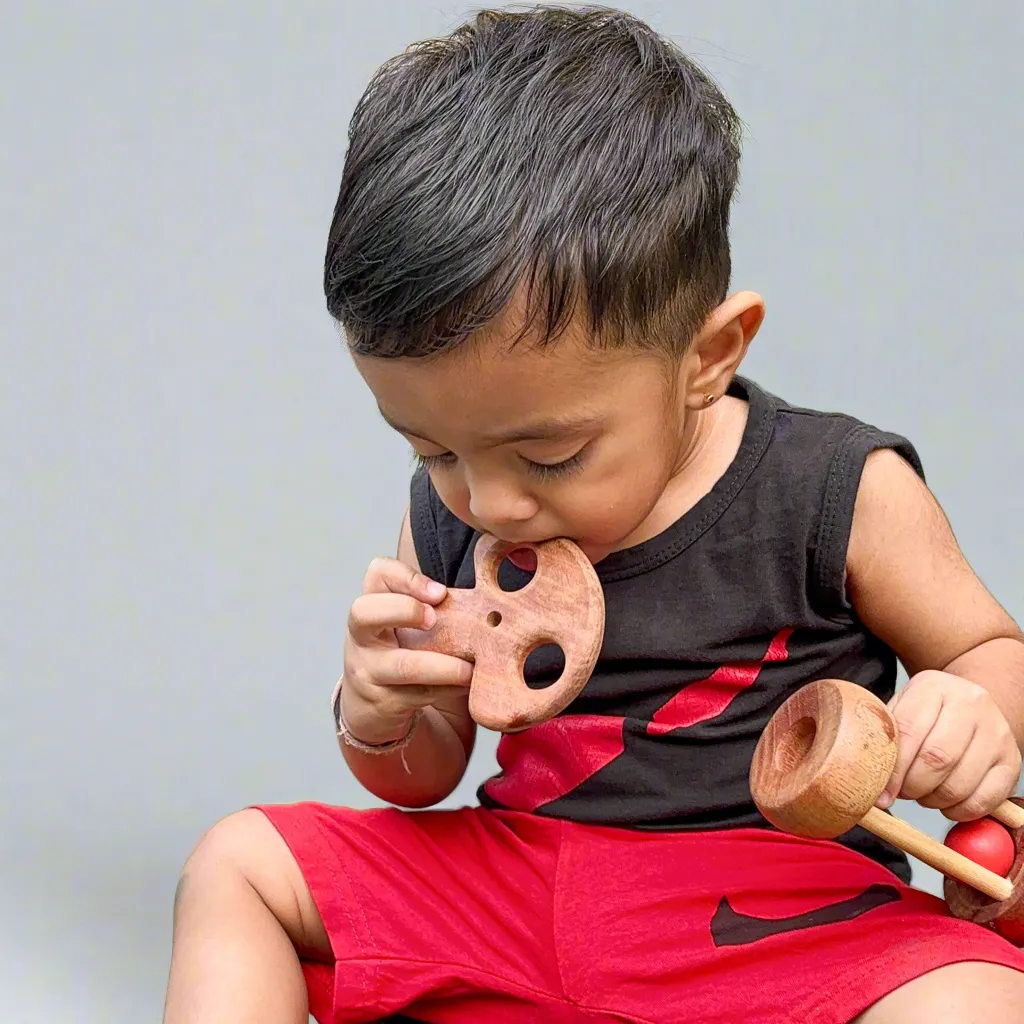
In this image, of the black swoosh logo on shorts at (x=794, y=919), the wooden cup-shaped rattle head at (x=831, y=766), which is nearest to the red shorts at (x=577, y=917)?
the black swoosh logo on shorts at (x=794, y=919)

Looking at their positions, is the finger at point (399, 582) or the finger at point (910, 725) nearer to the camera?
the finger at point (910, 725)

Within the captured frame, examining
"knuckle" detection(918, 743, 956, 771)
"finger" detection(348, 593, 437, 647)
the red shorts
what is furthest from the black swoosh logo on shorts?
"finger" detection(348, 593, 437, 647)

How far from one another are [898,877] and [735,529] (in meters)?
0.23

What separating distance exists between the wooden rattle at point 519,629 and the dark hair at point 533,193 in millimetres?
122

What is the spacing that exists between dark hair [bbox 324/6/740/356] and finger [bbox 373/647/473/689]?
A: 0.56 feet

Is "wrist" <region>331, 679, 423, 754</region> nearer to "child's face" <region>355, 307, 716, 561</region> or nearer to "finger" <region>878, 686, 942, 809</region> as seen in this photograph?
"child's face" <region>355, 307, 716, 561</region>

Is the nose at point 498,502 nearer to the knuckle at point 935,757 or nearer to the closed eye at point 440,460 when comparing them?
the closed eye at point 440,460

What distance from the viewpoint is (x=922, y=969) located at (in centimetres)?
80

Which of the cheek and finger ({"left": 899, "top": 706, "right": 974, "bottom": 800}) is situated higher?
the cheek

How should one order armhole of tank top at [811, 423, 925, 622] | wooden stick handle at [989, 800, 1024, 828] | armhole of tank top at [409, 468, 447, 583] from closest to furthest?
wooden stick handle at [989, 800, 1024, 828] → armhole of tank top at [811, 423, 925, 622] → armhole of tank top at [409, 468, 447, 583]

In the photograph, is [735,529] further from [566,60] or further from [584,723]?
[566,60]

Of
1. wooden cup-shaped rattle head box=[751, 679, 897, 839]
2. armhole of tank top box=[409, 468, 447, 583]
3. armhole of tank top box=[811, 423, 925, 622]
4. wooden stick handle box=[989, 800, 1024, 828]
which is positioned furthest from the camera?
armhole of tank top box=[409, 468, 447, 583]

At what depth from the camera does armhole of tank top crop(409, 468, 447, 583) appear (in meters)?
1.05

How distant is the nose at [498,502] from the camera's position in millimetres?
833
